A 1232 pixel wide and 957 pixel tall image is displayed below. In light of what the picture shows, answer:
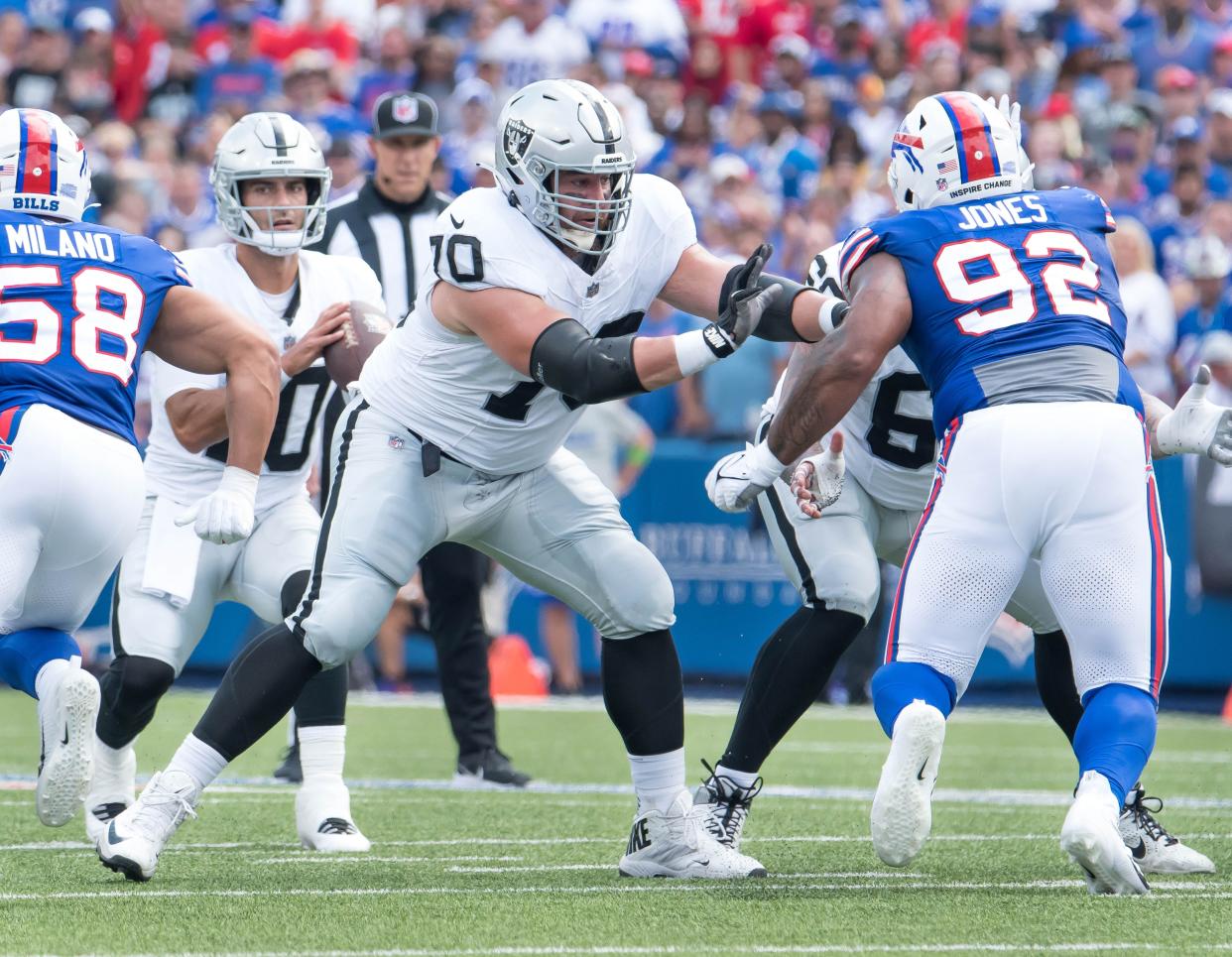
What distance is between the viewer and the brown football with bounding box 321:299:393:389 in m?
5.17

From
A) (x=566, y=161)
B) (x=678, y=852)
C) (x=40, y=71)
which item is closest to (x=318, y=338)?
(x=566, y=161)

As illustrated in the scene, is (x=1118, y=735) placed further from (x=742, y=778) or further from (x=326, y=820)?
(x=326, y=820)

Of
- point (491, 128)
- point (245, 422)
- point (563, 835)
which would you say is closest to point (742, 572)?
point (491, 128)

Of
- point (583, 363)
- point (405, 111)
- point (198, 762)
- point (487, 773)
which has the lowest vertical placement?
point (487, 773)

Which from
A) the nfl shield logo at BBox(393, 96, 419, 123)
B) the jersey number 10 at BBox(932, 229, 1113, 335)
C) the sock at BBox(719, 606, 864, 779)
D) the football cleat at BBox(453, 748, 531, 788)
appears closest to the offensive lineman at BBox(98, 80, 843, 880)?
the sock at BBox(719, 606, 864, 779)

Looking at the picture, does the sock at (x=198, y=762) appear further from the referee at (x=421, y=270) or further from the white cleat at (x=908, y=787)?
the referee at (x=421, y=270)

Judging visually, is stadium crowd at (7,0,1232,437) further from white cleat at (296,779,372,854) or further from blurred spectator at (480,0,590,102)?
white cleat at (296,779,372,854)

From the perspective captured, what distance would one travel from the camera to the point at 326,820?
16.4 ft

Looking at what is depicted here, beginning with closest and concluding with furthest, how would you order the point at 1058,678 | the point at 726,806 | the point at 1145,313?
the point at 726,806 < the point at 1058,678 < the point at 1145,313

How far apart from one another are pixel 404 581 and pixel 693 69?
32.5ft

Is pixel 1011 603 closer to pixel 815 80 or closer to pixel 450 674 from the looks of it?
pixel 450 674

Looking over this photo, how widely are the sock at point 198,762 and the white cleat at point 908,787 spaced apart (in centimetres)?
149

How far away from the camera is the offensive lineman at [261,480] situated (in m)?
5.15

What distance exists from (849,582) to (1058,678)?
603mm
